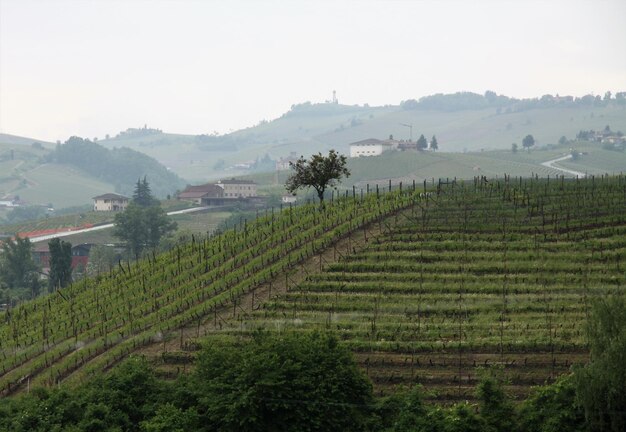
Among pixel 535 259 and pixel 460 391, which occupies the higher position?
pixel 535 259

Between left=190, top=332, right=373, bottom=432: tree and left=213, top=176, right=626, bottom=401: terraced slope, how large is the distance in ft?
13.5

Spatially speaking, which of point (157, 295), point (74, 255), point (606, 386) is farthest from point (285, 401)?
point (74, 255)

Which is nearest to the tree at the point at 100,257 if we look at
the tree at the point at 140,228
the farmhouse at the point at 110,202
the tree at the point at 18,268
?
the tree at the point at 140,228

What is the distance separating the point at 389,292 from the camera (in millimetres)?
46000

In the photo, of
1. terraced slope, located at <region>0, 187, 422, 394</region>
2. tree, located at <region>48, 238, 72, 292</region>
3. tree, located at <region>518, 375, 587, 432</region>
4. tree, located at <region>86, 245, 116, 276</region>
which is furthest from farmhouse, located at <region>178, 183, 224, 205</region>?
tree, located at <region>518, 375, 587, 432</region>

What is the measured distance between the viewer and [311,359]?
35.5 metres

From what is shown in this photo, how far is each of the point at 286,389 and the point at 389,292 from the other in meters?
12.8

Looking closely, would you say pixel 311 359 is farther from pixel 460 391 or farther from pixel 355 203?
pixel 355 203

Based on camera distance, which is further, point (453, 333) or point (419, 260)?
point (419, 260)

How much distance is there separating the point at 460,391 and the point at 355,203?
25.5 m

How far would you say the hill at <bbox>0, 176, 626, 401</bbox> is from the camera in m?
40.0

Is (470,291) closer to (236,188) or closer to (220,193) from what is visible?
(220,193)

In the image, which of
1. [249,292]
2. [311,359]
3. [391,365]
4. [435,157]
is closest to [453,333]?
[391,365]

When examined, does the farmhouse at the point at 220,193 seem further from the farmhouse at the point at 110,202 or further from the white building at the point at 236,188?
the farmhouse at the point at 110,202
